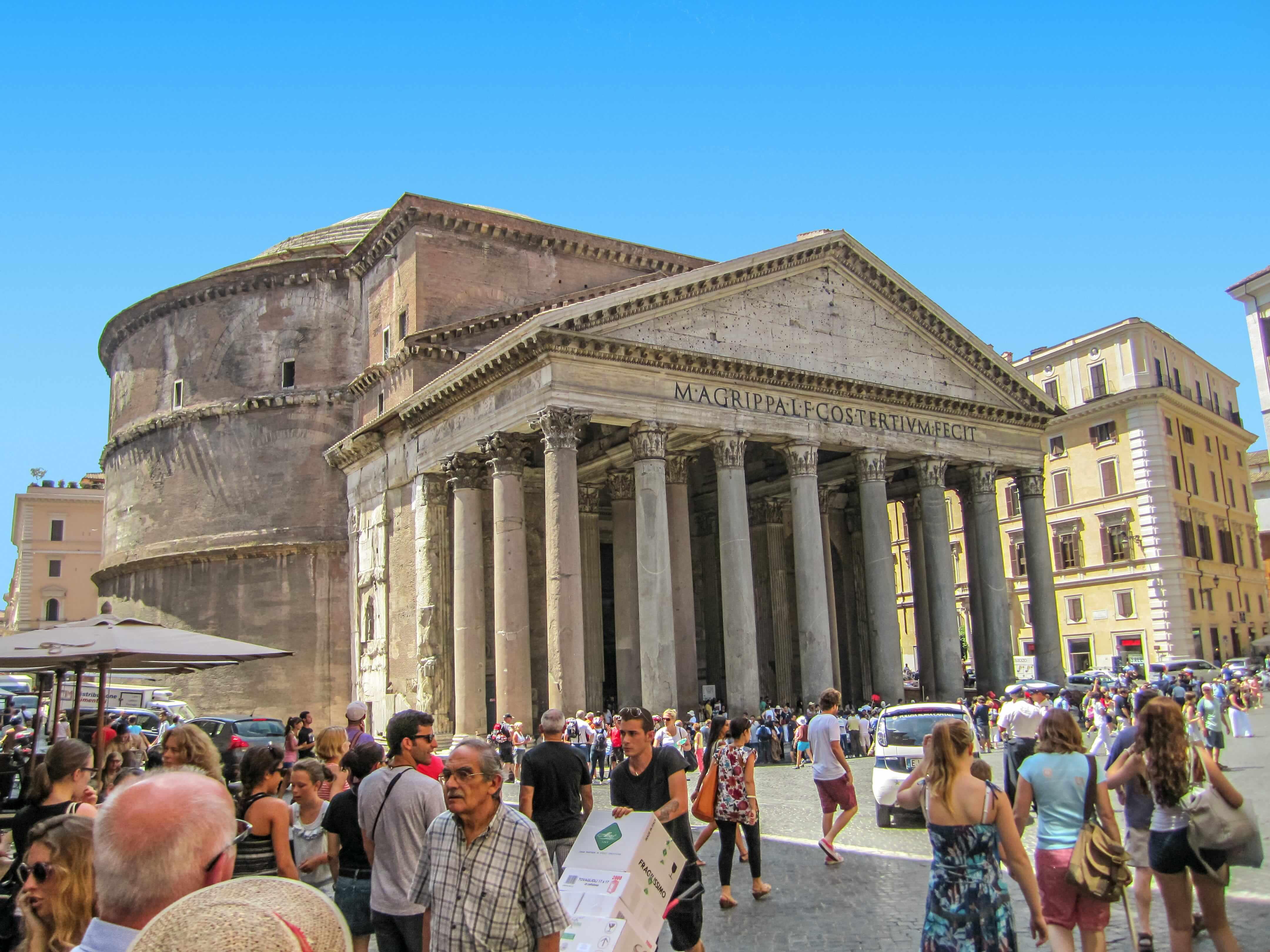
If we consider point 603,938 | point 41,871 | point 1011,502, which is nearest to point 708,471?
point 1011,502

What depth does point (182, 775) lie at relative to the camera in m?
2.22

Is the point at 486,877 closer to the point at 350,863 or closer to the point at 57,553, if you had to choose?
the point at 350,863

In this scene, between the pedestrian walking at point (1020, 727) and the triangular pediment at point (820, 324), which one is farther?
the triangular pediment at point (820, 324)

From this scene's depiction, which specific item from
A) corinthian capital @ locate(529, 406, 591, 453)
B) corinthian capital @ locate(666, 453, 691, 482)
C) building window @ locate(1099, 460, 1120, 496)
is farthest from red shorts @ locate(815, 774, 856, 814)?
building window @ locate(1099, 460, 1120, 496)

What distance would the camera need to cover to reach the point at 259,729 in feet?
58.4

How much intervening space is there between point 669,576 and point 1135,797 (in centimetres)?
1449

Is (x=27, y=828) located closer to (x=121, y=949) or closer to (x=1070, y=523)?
(x=121, y=949)

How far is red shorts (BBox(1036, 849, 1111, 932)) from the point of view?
4.89 metres

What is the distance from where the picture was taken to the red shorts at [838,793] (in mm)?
8992

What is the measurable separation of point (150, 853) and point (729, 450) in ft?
63.2

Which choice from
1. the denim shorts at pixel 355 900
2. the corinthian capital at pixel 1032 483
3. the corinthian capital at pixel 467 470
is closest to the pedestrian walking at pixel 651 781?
the denim shorts at pixel 355 900

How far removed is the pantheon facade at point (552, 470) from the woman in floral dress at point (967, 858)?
1436cm

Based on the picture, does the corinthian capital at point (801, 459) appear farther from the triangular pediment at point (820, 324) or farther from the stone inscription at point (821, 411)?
the triangular pediment at point (820, 324)

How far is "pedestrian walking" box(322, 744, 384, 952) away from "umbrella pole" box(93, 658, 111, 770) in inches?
177
